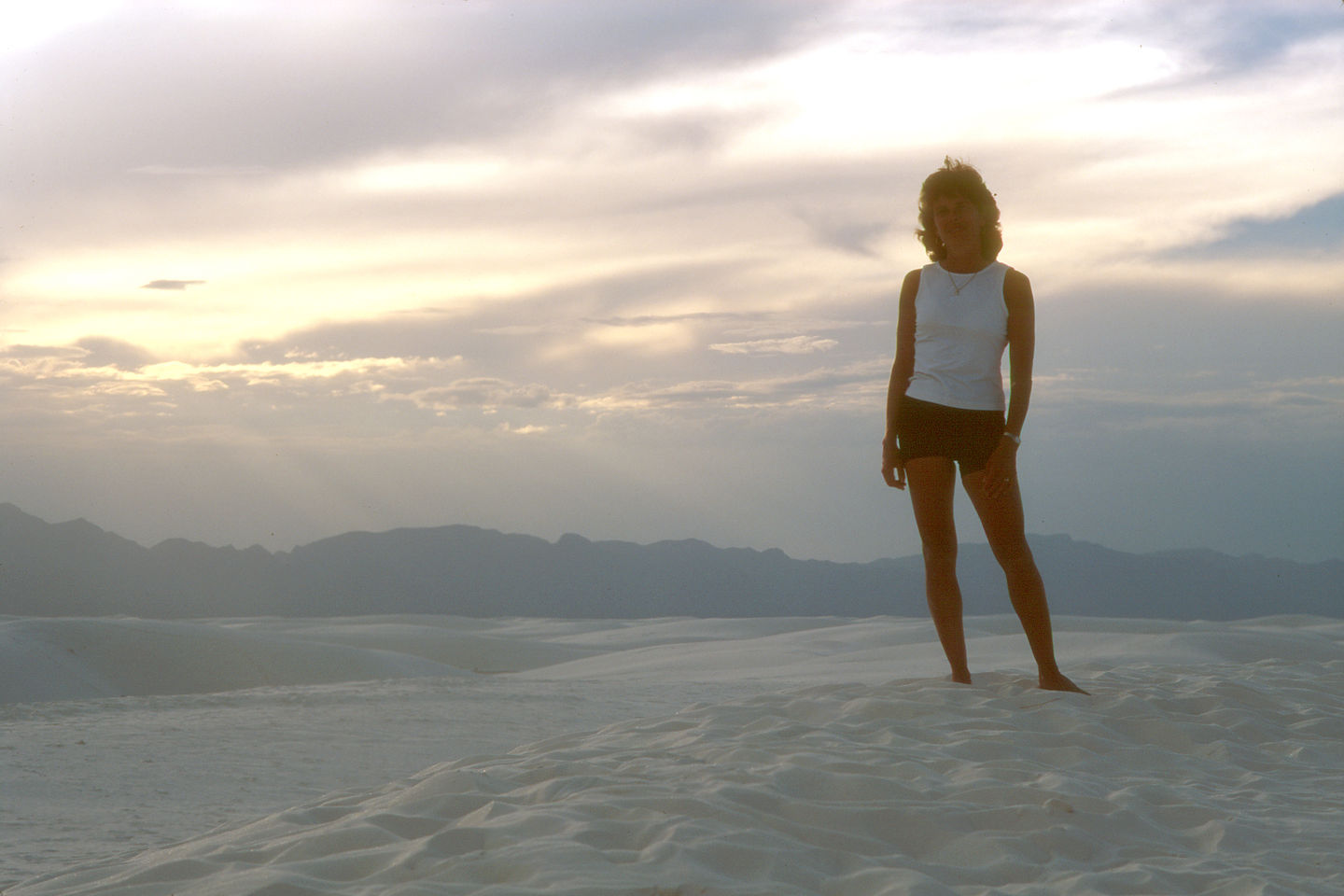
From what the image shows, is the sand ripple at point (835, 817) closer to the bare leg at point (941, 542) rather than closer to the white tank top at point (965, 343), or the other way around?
the bare leg at point (941, 542)

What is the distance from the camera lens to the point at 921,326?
3.77 meters

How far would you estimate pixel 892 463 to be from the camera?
3863 millimetres

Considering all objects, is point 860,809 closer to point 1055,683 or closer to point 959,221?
point 1055,683

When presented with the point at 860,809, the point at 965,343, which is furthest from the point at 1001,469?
the point at 860,809

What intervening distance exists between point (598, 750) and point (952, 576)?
149 cm

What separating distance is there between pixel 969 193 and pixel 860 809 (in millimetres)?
2269

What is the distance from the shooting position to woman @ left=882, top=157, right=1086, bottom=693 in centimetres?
364

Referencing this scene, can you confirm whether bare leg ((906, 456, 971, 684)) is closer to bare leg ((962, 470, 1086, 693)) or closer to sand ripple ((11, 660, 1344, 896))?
bare leg ((962, 470, 1086, 693))

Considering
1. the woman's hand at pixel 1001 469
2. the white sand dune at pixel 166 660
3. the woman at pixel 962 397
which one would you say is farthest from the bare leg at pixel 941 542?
the white sand dune at pixel 166 660

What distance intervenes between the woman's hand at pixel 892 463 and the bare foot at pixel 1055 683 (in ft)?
2.70

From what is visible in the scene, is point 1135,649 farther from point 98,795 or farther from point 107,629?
point 107,629

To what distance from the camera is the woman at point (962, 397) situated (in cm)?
364

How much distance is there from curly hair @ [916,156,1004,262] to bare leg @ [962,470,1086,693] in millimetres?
832

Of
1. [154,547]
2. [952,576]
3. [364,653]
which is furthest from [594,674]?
[154,547]
